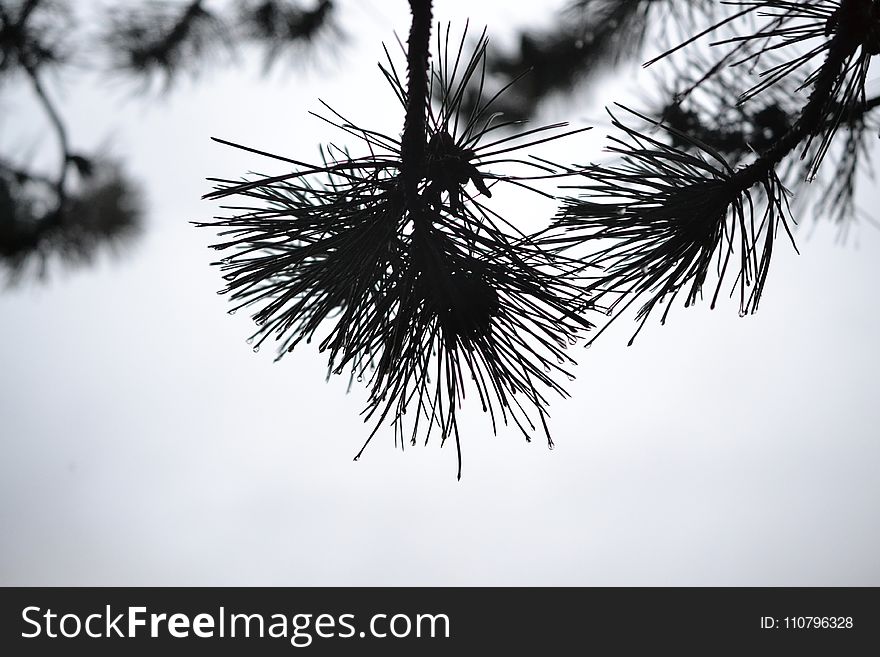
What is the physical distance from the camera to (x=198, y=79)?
97 centimetres

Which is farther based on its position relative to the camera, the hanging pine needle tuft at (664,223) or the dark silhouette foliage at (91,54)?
the dark silhouette foliage at (91,54)

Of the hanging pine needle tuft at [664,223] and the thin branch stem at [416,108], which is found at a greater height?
the thin branch stem at [416,108]

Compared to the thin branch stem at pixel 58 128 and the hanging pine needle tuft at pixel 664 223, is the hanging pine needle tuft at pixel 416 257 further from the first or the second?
the thin branch stem at pixel 58 128

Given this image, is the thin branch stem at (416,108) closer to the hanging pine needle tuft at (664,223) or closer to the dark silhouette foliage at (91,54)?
the hanging pine needle tuft at (664,223)

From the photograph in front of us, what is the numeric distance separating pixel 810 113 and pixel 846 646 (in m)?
0.85

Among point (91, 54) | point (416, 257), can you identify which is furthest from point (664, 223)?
point (91, 54)

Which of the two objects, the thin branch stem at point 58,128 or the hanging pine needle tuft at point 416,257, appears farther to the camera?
the thin branch stem at point 58,128

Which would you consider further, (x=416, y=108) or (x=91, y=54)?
(x=91, y=54)

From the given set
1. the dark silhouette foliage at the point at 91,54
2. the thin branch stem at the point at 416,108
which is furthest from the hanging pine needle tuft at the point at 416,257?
the dark silhouette foliage at the point at 91,54

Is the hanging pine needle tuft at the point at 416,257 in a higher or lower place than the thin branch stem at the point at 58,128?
lower

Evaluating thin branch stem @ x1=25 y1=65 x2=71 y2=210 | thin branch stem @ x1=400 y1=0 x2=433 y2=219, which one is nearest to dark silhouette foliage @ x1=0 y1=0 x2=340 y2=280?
thin branch stem @ x1=25 y1=65 x2=71 y2=210

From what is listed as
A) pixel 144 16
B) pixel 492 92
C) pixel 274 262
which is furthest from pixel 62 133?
pixel 274 262

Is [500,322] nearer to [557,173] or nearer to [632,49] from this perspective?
[557,173]

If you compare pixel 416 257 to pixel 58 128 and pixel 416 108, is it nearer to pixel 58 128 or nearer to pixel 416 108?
pixel 416 108
